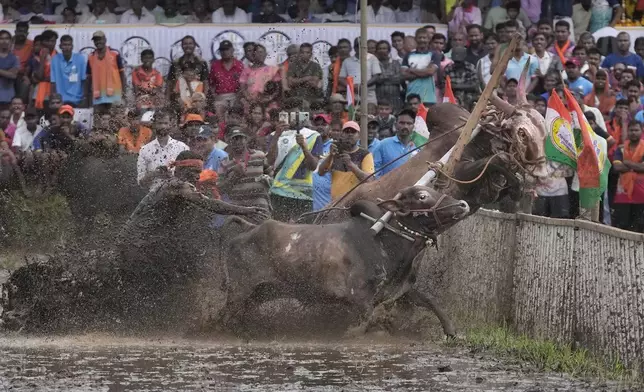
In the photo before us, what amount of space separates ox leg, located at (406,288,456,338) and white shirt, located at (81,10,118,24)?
10333mm

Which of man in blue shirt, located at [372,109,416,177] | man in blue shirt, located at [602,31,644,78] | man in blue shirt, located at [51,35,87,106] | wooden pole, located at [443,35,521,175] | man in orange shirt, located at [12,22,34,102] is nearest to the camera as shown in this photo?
wooden pole, located at [443,35,521,175]

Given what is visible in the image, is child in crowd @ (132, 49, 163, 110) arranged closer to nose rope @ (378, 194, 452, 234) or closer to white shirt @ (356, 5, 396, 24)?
white shirt @ (356, 5, 396, 24)

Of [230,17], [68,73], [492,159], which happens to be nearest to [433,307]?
[492,159]

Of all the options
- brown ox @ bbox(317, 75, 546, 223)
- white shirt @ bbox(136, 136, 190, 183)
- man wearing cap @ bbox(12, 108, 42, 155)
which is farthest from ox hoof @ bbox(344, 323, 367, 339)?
man wearing cap @ bbox(12, 108, 42, 155)

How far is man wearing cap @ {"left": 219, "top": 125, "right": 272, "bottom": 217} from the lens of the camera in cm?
1528

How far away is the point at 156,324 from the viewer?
13859mm

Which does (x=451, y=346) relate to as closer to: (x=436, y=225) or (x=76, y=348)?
(x=436, y=225)

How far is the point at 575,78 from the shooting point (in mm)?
19750

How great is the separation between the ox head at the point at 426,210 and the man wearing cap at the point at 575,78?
736 centimetres

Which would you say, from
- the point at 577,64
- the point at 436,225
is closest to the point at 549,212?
the point at 577,64

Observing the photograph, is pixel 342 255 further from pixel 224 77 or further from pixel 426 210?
pixel 224 77

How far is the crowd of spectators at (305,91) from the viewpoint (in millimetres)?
16922

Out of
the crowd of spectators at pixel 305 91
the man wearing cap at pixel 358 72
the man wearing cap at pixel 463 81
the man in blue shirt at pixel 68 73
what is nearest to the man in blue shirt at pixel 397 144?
the crowd of spectators at pixel 305 91

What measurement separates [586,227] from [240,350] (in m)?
3.31
